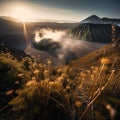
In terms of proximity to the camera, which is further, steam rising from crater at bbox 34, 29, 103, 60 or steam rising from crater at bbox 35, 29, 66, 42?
steam rising from crater at bbox 35, 29, 66, 42

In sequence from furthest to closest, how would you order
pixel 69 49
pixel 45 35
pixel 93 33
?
pixel 93 33 → pixel 45 35 → pixel 69 49

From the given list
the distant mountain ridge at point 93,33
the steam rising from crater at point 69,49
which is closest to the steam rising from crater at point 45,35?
the steam rising from crater at point 69,49

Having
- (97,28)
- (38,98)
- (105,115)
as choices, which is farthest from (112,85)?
(97,28)

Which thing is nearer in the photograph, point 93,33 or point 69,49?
point 69,49

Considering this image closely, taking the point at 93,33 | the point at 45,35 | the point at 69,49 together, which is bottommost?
the point at 45,35

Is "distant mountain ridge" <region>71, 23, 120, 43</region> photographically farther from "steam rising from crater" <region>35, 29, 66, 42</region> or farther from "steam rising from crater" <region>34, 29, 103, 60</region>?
"steam rising from crater" <region>34, 29, 103, 60</region>

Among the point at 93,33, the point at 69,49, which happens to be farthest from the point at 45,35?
the point at 69,49

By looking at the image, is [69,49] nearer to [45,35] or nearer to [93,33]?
A: [45,35]

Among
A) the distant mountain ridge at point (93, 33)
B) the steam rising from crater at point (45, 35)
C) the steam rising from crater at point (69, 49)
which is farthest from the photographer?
the distant mountain ridge at point (93, 33)

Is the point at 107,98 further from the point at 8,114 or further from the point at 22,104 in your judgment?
the point at 8,114

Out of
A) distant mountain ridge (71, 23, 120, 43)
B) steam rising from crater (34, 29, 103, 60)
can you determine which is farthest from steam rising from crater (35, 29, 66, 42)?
distant mountain ridge (71, 23, 120, 43)

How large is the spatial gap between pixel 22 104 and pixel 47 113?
467 mm

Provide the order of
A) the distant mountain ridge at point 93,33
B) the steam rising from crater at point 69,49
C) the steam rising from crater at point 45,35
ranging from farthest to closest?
the distant mountain ridge at point 93,33 < the steam rising from crater at point 45,35 < the steam rising from crater at point 69,49

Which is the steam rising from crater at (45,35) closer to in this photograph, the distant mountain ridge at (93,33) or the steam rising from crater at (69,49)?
the steam rising from crater at (69,49)
